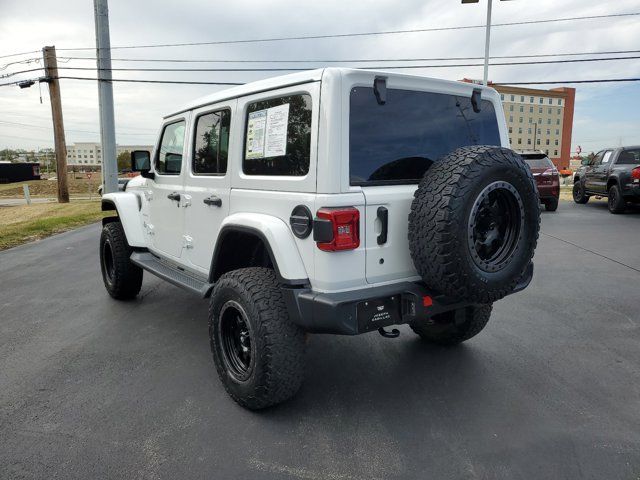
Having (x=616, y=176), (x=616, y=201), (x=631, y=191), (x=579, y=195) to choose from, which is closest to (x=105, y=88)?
(x=616, y=176)

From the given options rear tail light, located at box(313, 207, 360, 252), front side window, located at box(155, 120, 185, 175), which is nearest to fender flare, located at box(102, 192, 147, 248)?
front side window, located at box(155, 120, 185, 175)

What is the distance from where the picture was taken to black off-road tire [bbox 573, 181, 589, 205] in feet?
52.5

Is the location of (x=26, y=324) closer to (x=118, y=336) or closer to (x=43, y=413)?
(x=118, y=336)

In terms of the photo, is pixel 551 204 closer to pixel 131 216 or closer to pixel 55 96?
pixel 131 216

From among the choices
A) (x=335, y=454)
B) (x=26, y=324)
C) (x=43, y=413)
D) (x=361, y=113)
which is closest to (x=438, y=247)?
(x=361, y=113)

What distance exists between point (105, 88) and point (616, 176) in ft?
47.9

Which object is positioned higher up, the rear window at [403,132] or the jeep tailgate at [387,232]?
the rear window at [403,132]

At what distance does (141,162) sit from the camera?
15.9 ft

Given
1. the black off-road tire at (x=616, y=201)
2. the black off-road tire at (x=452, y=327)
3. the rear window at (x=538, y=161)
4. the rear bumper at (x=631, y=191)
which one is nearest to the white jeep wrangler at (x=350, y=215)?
the black off-road tire at (x=452, y=327)

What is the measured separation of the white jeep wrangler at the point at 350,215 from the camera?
105 inches

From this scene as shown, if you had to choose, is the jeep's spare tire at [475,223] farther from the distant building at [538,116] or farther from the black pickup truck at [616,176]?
the distant building at [538,116]

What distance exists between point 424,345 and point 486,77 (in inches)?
644

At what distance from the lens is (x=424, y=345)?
4.18 m

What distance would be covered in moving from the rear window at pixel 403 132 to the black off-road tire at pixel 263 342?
866 millimetres
